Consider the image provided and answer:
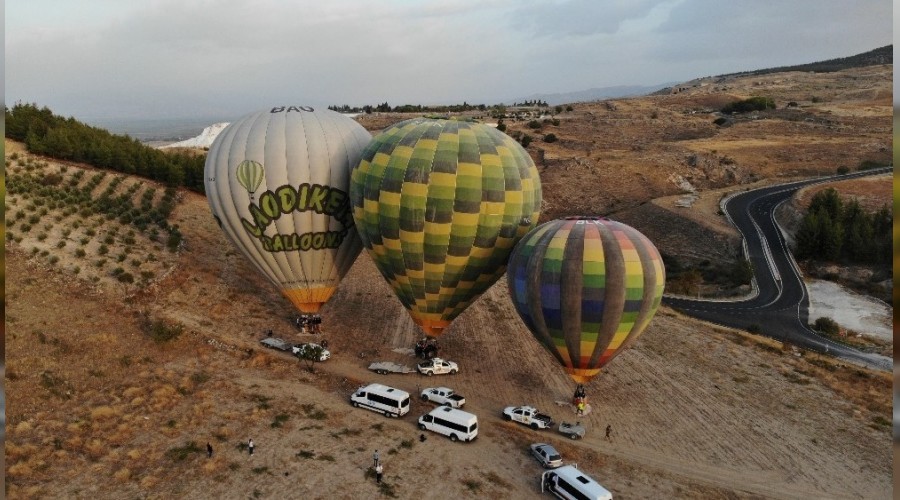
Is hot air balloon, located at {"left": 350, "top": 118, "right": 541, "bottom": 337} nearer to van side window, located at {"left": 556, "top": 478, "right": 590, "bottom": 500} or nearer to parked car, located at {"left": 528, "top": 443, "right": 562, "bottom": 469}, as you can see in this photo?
parked car, located at {"left": 528, "top": 443, "right": 562, "bottom": 469}

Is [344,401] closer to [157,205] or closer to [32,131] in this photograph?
[157,205]

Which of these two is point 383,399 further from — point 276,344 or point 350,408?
point 276,344

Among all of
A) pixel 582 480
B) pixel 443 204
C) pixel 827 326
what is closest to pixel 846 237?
pixel 827 326

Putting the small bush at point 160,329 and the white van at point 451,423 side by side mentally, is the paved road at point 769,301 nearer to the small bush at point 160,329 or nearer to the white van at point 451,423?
the white van at point 451,423

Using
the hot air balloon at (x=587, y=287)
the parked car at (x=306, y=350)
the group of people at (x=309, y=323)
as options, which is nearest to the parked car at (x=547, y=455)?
the hot air balloon at (x=587, y=287)

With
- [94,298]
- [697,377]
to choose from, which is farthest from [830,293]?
[94,298]

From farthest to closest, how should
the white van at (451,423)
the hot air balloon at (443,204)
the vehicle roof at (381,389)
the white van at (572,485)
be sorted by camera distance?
the vehicle roof at (381,389) < the hot air balloon at (443,204) < the white van at (451,423) < the white van at (572,485)
